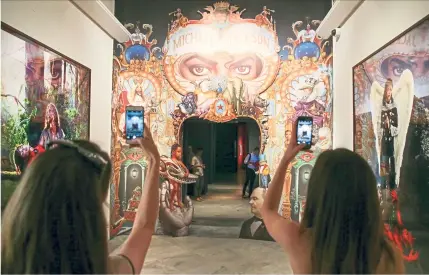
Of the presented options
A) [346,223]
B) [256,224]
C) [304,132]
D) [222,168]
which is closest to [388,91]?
[304,132]

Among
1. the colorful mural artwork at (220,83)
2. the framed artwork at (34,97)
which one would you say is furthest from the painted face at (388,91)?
the framed artwork at (34,97)

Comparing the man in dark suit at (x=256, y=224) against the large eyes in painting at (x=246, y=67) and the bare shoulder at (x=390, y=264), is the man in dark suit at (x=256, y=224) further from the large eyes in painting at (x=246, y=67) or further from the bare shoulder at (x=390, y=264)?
the bare shoulder at (x=390, y=264)

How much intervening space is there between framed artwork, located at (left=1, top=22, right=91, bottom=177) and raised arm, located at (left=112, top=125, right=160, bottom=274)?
1340 millimetres

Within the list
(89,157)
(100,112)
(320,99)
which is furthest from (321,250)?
(320,99)

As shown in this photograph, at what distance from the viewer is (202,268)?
3.67 metres

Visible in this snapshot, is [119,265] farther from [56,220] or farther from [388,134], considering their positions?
[388,134]

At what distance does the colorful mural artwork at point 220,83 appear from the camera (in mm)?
4633

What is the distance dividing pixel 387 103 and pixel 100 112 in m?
2.75

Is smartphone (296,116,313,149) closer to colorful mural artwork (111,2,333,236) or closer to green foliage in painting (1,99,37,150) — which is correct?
green foliage in painting (1,99,37,150)

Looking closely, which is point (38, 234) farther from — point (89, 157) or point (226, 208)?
point (226, 208)

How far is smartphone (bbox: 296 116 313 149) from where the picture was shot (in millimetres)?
1559

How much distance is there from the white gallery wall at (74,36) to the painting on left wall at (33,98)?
7 cm

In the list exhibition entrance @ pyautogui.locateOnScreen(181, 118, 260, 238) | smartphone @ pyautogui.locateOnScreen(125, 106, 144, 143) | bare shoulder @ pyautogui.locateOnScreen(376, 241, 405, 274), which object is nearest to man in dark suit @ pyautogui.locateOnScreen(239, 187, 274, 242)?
exhibition entrance @ pyautogui.locateOnScreen(181, 118, 260, 238)

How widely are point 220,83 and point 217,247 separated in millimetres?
2021
